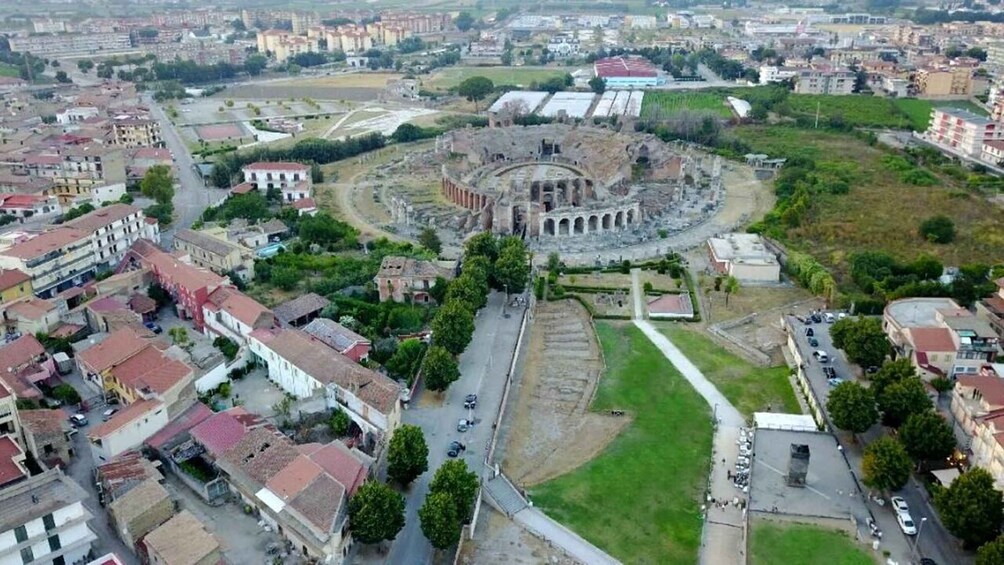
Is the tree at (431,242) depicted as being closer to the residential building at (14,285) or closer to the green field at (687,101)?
the residential building at (14,285)

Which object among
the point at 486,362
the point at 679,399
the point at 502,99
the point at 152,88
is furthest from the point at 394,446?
the point at 152,88

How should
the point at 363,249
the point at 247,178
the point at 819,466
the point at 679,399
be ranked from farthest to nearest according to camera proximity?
the point at 247,178
the point at 363,249
the point at 679,399
the point at 819,466

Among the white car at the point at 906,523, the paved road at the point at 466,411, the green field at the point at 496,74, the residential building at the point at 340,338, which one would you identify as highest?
the green field at the point at 496,74

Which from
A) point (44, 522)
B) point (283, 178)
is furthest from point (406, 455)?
point (283, 178)

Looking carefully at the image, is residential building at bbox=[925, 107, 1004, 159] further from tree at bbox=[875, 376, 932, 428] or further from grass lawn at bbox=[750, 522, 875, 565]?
grass lawn at bbox=[750, 522, 875, 565]

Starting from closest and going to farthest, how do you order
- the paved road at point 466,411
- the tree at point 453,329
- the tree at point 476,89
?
1. the paved road at point 466,411
2. the tree at point 453,329
3. the tree at point 476,89

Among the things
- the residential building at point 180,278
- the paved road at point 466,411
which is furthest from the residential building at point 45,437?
the paved road at point 466,411

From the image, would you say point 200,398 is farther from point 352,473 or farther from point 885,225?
point 885,225
